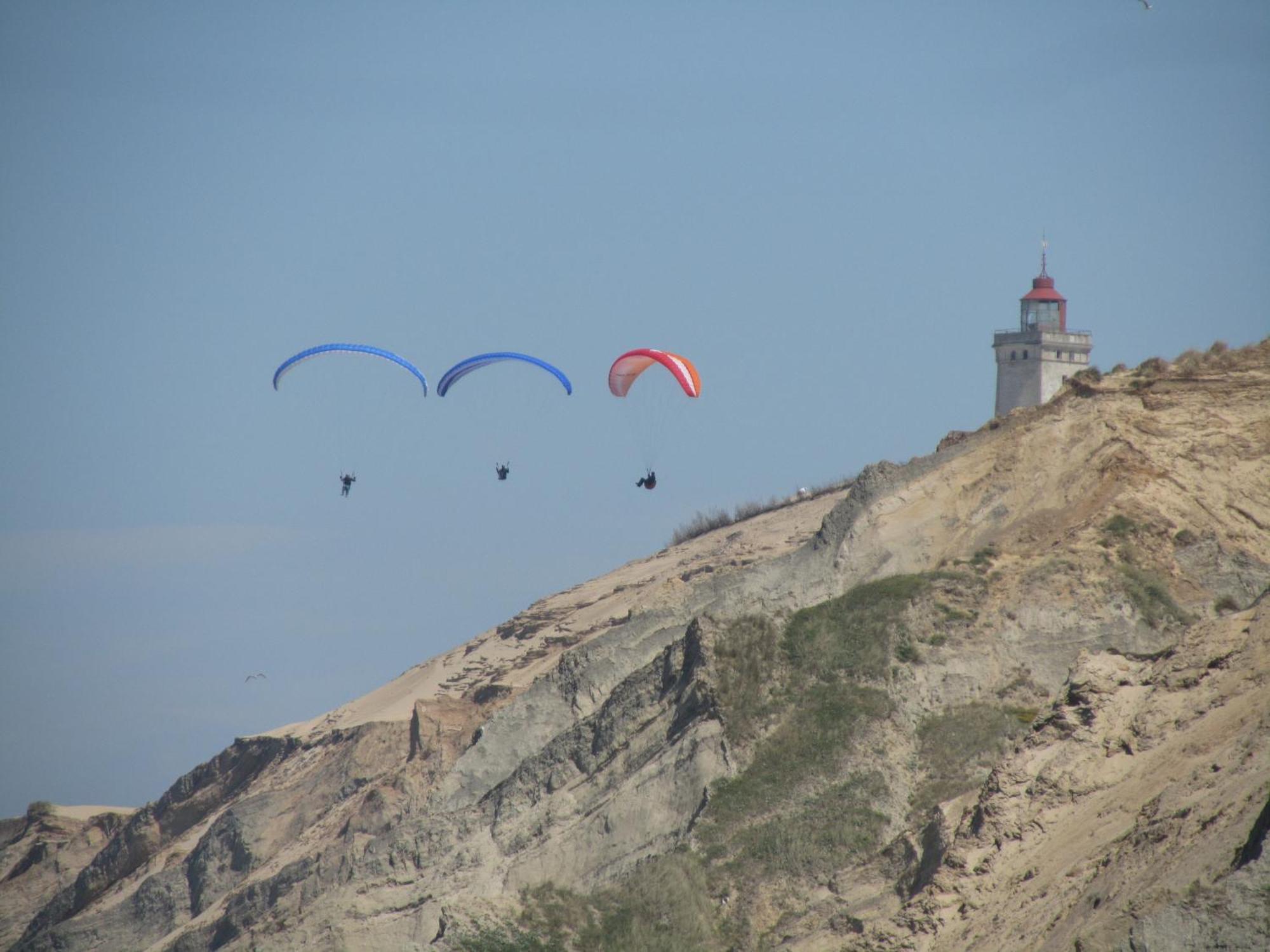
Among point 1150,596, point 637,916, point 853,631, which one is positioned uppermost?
point 853,631

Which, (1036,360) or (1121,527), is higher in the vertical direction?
(1036,360)

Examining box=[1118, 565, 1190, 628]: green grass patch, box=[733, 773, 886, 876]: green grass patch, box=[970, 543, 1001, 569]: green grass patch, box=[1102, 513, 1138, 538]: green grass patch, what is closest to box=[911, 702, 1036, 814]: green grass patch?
box=[733, 773, 886, 876]: green grass patch

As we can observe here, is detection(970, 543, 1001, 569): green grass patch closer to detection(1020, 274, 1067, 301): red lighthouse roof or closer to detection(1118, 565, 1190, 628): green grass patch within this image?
detection(1118, 565, 1190, 628): green grass patch

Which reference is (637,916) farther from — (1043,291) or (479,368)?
(1043,291)

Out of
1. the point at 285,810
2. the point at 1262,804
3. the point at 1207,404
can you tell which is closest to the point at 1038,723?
the point at 1262,804

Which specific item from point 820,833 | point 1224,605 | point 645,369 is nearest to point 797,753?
point 820,833

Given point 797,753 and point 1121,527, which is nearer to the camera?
point 797,753
